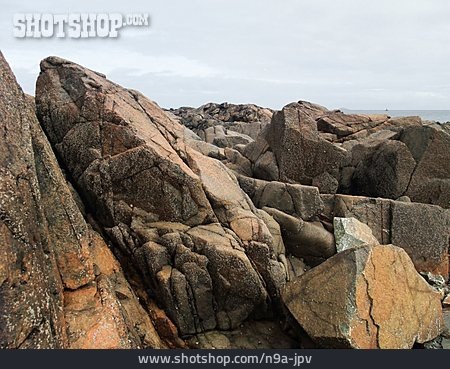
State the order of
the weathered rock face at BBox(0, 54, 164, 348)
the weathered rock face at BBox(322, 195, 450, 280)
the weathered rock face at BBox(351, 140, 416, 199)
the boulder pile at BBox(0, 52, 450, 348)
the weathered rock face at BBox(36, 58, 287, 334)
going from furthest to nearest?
the weathered rock face at BBox(351, 140, 416, 199)
the weathered rock face at BBox(322, 195, 450, 280)
the weathered rock face at BBox(36, 58, 287, 334)
the boulder pile at BBox(0, 52, 450, 348)
the weathered rock face at BBox(0, 54, 164, 348)

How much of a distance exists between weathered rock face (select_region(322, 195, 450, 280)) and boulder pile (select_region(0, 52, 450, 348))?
65 millimetres

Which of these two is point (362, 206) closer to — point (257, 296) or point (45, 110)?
point (257, 296)

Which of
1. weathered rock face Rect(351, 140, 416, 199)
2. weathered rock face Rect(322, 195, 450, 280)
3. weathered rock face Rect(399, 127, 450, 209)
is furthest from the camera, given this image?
weathered rock face Rect(351, 140, 416, 199)

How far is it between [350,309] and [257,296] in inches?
130

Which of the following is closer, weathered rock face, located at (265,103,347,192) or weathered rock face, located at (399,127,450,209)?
weathered rock face, located at (399,127,450,209)

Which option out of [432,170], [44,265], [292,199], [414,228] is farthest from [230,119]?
[44,265]

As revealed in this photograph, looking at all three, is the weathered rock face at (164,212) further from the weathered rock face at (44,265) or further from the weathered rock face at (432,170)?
the weathered rock face at (432,170)

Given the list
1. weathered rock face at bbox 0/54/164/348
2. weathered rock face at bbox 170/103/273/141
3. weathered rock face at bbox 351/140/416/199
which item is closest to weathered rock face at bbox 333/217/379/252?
weathered rock face at bbox 351/140/416/199

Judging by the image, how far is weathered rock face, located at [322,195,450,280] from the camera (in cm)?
1644

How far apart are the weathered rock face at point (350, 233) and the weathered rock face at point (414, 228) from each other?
39.4 inches

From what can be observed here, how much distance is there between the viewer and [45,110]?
14203mm

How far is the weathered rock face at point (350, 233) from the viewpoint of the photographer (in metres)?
14.7

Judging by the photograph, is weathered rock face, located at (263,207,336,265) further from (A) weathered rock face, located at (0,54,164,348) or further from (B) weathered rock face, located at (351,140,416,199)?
(A) weathered rock face, located at (0,54,164,348)

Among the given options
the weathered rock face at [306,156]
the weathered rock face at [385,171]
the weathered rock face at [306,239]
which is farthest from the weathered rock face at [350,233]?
the weathered rock face at [385,171]
